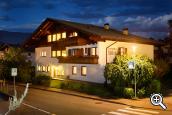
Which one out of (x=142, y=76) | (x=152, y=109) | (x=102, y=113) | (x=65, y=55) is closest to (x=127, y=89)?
(x=142, y=76)

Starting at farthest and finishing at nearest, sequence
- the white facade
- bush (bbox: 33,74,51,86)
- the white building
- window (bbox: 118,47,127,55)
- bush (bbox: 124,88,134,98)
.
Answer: bush (bbox: 33,74,51,86) → window (bbox: 118,47,127,55) → the white building → the white facade → bush (bbox: 124,88,134,98)

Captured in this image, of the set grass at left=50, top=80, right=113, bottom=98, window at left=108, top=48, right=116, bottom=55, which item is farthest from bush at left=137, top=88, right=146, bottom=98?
window at left=108, top=48, right=116, bottom=55

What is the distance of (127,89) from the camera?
92.1 feet


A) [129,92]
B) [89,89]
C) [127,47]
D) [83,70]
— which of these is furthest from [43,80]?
[129,92]

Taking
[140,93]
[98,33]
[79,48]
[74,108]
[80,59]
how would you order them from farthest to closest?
[79,48], [80,59], [98,33], [140,93], [74,108]

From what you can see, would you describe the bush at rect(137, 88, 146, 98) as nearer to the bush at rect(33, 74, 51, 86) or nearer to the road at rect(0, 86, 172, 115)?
the road at rect(0, 86, 172, 115)

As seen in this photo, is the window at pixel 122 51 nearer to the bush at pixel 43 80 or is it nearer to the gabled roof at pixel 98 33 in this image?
the gabled roof at pixel 98 33

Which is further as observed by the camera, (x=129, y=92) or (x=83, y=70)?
(x=83, y=70)

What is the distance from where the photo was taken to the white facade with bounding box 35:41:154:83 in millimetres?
37844

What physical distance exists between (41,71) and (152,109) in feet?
105

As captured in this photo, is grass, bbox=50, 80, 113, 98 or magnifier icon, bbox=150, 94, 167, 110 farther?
grass, bbox=50, 80, 113, 98

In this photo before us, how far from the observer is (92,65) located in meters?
39.1

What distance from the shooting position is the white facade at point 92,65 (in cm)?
3784

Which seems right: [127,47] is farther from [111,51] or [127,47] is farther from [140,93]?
[140,93]
